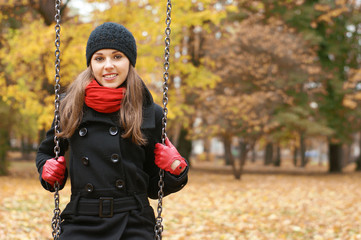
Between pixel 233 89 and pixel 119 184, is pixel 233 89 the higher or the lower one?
the higher one

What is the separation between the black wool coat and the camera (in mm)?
2256

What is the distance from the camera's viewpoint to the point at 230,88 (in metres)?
17.6

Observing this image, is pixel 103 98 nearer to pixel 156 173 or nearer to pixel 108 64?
pixel 108 64

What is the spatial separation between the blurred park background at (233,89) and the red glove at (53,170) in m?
3.85

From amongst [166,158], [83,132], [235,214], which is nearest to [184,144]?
[235,214]

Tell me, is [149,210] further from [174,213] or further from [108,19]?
[108,19]

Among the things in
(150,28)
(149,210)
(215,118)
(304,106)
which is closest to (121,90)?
(149,210)

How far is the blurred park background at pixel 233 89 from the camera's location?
27.3 feet

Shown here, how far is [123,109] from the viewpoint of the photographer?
7.89ft

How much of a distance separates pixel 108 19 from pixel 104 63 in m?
8.93

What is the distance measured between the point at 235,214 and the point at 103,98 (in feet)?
21.5

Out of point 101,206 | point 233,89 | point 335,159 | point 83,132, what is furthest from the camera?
point 335,159

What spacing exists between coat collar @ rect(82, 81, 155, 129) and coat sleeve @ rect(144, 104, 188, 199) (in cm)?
9

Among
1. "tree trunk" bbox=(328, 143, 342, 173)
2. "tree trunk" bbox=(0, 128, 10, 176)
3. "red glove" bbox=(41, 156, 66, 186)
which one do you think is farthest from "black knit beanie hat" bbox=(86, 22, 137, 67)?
"tree trunk" bbox=(328, 143, 342, 173)
